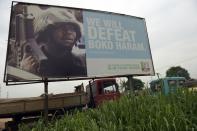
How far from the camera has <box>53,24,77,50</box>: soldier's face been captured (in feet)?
44.3

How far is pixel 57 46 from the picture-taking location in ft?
43.7

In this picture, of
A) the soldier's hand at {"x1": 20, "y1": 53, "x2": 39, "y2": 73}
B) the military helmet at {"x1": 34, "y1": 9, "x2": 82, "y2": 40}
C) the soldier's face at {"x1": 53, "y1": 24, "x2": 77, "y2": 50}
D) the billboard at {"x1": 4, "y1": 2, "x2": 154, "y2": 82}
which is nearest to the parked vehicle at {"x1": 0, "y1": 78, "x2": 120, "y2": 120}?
the billboard at {"x1": 4, "y1": 2, "x2": 154, "y2": 82}

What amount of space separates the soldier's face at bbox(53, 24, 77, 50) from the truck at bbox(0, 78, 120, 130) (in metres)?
2.07

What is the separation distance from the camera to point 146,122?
5059mm

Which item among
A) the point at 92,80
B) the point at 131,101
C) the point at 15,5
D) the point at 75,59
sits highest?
the point at 15,5

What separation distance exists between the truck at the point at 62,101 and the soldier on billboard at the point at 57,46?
915 mm

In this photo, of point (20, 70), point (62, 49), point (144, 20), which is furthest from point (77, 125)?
point (144, 20)

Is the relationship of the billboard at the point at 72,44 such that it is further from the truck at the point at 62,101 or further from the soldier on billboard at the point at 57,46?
the truck at the point at 62,101

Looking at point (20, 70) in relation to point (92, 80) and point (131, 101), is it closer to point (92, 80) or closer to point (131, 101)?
point (92, 80)

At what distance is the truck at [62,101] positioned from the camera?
1154cm

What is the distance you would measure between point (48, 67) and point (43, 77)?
1.67 ft

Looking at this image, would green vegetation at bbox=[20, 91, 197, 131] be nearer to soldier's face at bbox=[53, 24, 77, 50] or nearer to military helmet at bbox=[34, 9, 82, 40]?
soldier's face at bbox=[53, 24, 77, 50]

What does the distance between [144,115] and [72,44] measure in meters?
8.92

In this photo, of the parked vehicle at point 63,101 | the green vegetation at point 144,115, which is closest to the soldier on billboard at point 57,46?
the parked vehicle at point 63,101
